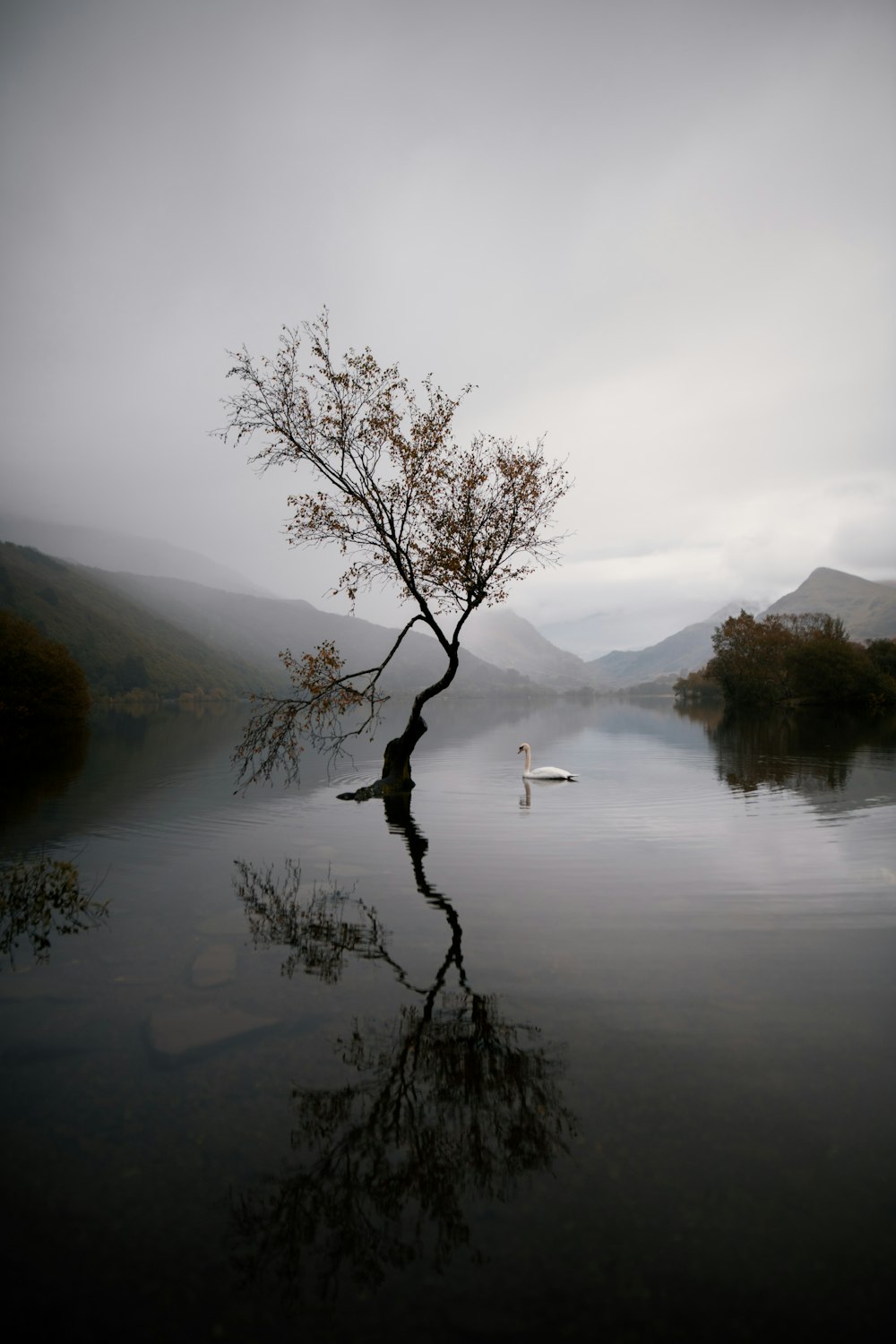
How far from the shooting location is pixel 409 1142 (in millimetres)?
7129

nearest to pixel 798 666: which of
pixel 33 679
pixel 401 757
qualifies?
pixel 401 757

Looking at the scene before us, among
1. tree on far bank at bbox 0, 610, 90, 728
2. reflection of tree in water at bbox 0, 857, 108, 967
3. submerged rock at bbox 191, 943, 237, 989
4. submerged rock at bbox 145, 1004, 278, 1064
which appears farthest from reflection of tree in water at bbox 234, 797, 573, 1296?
tree on far bank at bbox 0, 610, 90, 728

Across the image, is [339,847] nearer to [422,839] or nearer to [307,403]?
[422,839]

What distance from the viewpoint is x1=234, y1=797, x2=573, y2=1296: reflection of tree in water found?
5.88 m

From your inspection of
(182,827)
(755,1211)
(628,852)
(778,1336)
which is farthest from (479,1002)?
(182,827)

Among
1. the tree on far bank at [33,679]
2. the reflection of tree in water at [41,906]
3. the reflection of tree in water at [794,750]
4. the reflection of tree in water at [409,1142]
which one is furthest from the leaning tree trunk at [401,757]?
the tree on far bank at [33,679]

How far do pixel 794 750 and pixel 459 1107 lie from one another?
5650 centimetres

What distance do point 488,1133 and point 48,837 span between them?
820 inches

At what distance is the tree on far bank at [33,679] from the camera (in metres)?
83.1

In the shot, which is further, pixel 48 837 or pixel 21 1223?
pixel 48 837

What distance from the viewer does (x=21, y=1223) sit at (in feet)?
19.7

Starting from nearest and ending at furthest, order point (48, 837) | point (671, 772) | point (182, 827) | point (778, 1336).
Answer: point (778, 1336) < point (48, 837) < point (182, 827) < point (671, 772)

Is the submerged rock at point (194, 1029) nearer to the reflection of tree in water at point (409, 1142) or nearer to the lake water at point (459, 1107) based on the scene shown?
the lake water at point (459, 1107)

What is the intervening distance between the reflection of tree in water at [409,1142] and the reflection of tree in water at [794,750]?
29.5 metres
